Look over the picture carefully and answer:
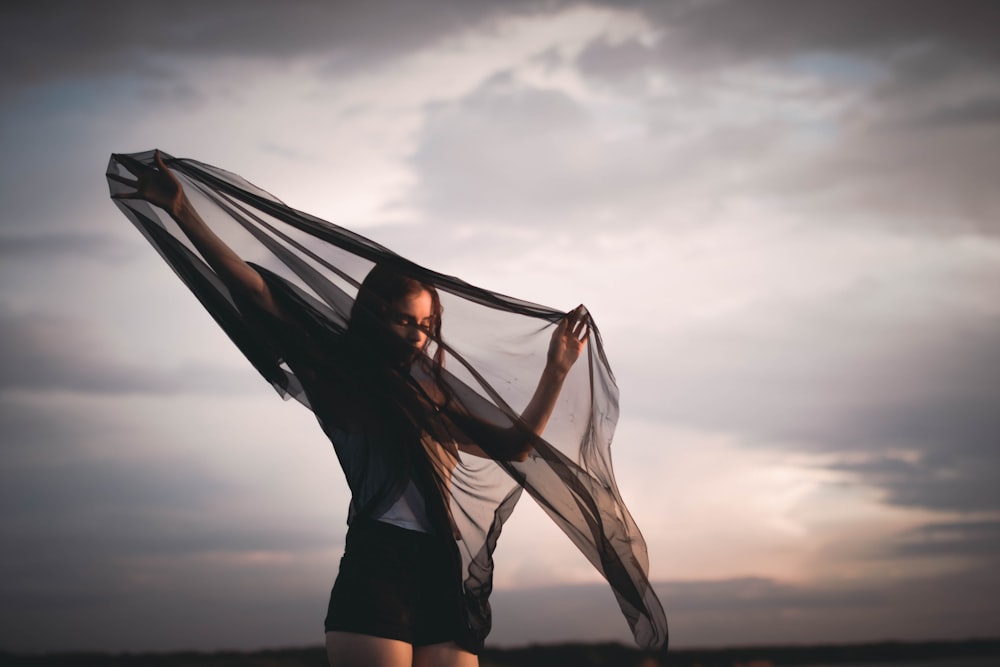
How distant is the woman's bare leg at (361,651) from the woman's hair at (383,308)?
1027 millimetres

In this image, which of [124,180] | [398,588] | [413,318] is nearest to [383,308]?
[413,318]

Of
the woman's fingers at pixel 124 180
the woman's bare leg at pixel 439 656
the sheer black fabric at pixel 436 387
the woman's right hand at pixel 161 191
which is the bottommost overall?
the woman's bare leg at pixel 439 656

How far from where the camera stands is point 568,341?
337 centimetres

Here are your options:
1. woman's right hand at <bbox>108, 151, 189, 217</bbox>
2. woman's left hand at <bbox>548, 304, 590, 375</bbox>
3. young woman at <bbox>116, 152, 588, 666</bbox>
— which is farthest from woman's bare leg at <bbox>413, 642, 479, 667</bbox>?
woman's right hand at <bbox>108, 151, 189, 217</bbox>

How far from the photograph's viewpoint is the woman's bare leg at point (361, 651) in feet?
8.06

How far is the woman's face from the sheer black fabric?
3.2 inches

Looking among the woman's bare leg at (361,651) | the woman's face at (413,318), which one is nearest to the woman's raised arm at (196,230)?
the woman's face at (413,318)

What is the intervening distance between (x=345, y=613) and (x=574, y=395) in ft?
4.35

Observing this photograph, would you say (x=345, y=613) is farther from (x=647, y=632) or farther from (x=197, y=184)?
(x=197, y=184)

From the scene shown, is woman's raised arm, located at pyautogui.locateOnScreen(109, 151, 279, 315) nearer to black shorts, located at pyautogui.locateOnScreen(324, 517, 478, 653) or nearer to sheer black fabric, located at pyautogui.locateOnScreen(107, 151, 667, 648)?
sheer black fabric, located at pyautogui.locateOnScreen(107, 151, 667, 648)

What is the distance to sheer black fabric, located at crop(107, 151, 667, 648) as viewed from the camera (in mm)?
2869

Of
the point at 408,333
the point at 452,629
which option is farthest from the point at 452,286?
the point at 452,629

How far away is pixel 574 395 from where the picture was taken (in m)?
3.34

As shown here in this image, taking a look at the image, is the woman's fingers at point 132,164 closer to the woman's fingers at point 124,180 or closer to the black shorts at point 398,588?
the woman's fingers at point 124,180
